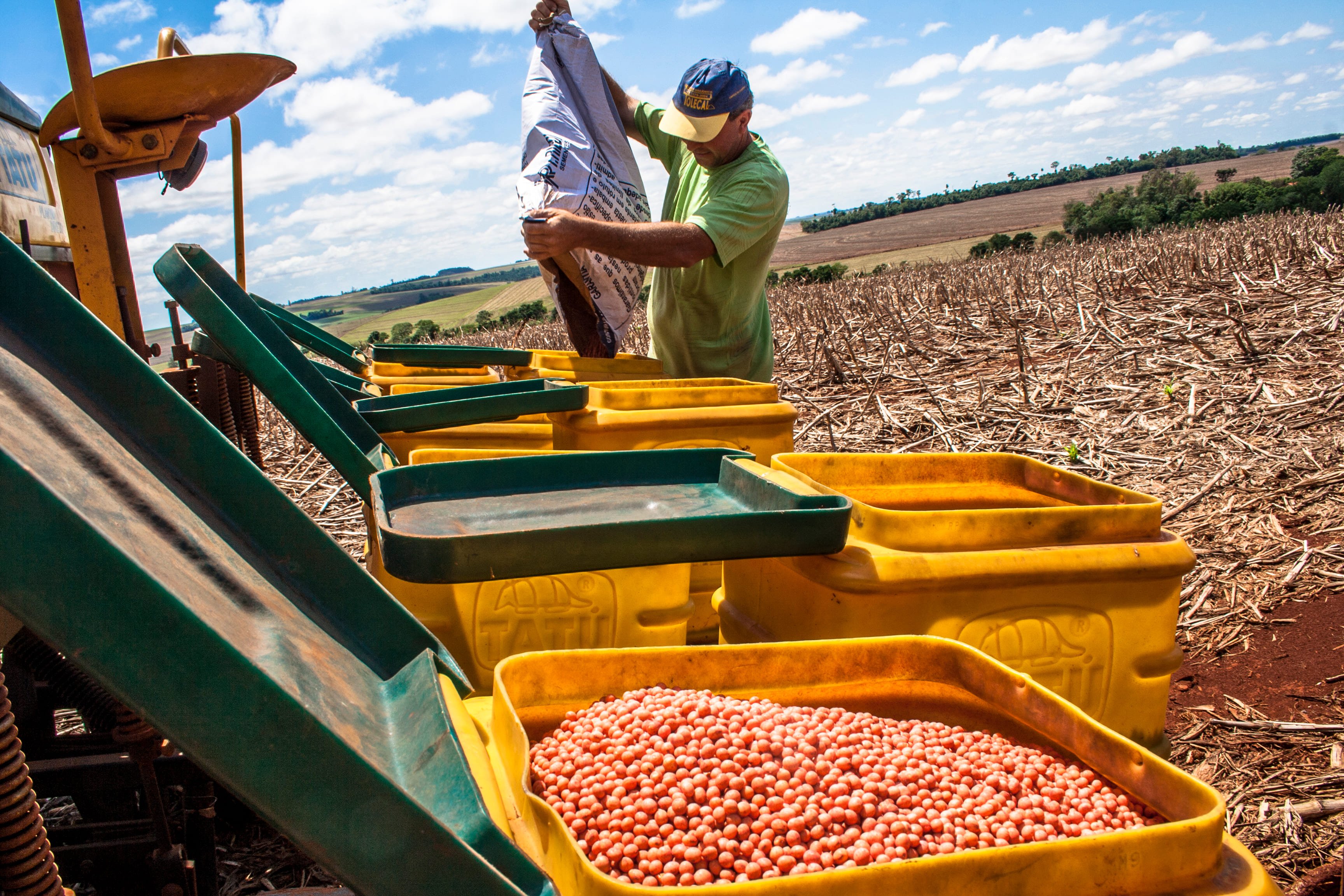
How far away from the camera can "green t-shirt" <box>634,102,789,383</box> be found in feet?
9.99

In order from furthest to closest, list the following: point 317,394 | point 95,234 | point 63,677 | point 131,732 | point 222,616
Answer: point 95,234 → point 317,394 → point 63,677 → point 131,732 → point 222,616

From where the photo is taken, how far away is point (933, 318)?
8586 millimetres

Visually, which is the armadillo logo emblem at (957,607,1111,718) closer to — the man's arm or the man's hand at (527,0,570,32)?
the man's arm

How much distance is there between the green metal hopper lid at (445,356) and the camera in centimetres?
403

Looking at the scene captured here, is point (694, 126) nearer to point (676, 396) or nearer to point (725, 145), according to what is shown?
point (725, 145)

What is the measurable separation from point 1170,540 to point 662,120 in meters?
2.34

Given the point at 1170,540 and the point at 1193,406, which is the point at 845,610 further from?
the point at 1193,406

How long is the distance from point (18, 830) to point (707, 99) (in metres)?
2.76

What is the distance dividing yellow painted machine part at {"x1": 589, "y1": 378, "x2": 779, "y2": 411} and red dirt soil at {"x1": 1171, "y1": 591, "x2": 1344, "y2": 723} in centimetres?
169

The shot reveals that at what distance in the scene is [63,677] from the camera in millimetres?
1940

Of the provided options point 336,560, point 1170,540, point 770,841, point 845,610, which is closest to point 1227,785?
point 1170,540

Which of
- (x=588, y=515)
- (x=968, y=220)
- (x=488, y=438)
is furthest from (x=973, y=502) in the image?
(x=968, y=220)

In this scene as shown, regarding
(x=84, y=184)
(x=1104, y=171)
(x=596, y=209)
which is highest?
(x=1104, y=171)

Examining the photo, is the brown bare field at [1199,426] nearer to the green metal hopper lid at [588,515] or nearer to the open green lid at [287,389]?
the green metal hopper lid at [588,515]
